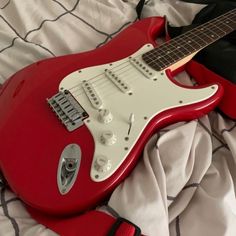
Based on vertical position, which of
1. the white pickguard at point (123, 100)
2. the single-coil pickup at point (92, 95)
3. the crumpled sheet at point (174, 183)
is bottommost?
the crumpled sheet at point (174, 183)

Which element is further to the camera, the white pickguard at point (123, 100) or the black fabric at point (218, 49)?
the black fabric at point (218, 49)

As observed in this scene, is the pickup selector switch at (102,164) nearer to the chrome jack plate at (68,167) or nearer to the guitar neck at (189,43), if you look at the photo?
the chrome jack plate at (68,167)

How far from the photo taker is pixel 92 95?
668 mm

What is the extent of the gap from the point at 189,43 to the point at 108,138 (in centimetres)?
29

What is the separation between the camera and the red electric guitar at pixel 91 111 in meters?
0.57

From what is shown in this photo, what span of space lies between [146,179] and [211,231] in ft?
0.40

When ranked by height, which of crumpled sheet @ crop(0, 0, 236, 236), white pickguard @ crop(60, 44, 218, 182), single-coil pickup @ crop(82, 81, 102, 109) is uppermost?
single-coil pickup @ crop(82, 81, 102, 109)

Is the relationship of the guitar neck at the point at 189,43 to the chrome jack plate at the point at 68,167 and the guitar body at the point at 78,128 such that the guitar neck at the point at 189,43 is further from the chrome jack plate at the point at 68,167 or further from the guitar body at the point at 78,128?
the chrome jack plate at the point at 68,167

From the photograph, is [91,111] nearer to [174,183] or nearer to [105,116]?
[105,116]

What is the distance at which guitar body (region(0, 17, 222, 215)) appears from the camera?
0.56 m

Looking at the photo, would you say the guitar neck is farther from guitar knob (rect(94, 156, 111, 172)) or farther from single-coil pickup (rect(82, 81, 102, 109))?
guitar knob (rect(94, 156, 111, 172))

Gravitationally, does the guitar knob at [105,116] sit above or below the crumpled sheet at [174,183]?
above

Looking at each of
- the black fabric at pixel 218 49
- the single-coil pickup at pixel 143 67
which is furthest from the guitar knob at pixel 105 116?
the black fabric at pixel 218 49

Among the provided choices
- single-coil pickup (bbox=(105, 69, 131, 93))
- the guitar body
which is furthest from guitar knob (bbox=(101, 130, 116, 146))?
single-coil pickup (bbox=(105, 69, 131, 93))
